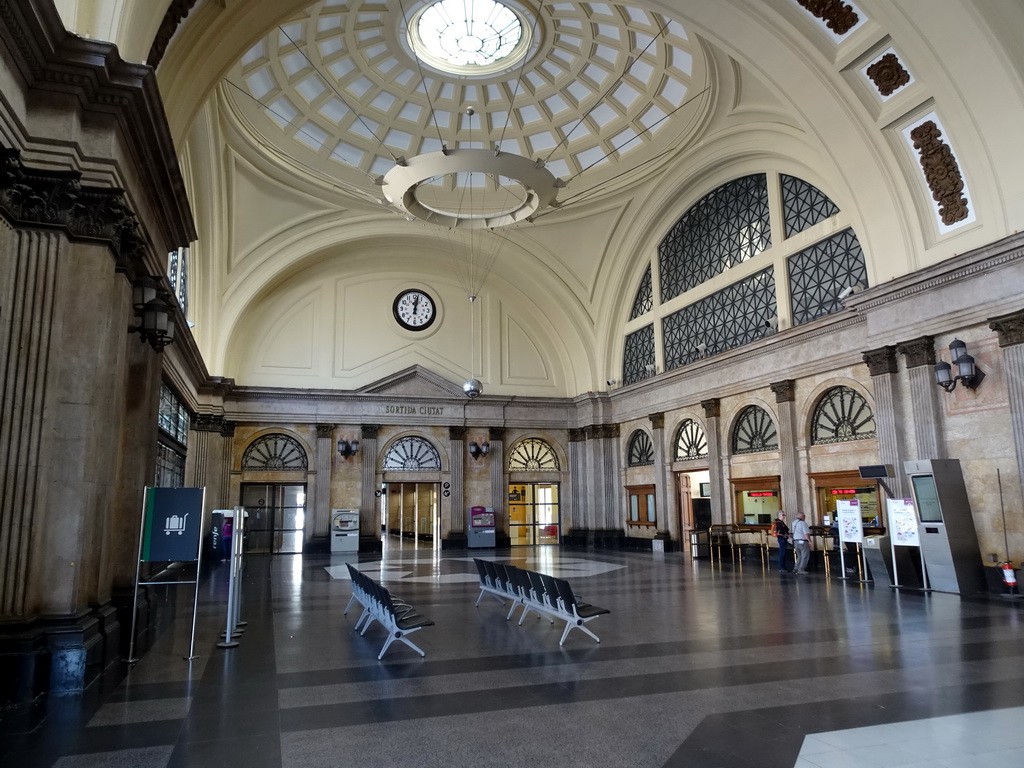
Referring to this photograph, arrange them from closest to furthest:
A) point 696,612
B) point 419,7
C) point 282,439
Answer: point 696,612, point 419,7, point 282,439

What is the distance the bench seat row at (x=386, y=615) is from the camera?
6.73m

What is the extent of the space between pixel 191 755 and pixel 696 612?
21.6 feet

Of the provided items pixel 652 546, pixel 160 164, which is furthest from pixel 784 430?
pixel 160 164

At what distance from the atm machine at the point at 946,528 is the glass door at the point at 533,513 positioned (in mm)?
14521

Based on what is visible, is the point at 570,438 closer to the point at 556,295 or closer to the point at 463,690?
the point at 556,295

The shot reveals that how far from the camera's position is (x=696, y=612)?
9164mm

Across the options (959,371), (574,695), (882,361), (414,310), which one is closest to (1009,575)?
(959,371)

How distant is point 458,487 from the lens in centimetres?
2348

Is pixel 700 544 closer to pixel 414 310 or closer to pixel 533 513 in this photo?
pixel 533 513

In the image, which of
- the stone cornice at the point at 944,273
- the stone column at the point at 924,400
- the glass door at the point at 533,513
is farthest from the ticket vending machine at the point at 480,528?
the stone column at the point at 924,400

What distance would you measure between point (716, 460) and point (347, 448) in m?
11.3

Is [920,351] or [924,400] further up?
[920,351]

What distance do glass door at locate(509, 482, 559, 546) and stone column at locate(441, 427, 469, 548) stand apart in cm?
198

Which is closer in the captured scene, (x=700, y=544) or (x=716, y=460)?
(x=700, y=544)
